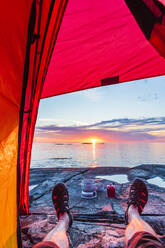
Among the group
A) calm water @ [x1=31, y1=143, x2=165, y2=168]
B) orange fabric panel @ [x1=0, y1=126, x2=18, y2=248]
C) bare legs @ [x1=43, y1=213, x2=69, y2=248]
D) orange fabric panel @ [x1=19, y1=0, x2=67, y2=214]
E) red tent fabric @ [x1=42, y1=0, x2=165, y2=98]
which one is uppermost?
red tent fabric @ [x1=42, y1=0, x2=165, y2=98]

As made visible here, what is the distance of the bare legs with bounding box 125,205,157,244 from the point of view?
1.22m

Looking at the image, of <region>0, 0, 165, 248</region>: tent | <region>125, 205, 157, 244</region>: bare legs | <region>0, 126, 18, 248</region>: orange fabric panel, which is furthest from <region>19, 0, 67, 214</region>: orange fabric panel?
<region>125, 205, 157, 244</region>: bare legs

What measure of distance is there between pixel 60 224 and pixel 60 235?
233mm

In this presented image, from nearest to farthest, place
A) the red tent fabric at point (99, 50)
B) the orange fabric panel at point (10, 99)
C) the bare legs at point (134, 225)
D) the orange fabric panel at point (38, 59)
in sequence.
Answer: the orange fabric panel at point (10, 99) < the orange fabric panel at point (38, 59) < the bare legs at point (134, 225) < the red tent fabric at point (99, 50)

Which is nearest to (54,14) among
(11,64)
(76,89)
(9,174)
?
(11,64)

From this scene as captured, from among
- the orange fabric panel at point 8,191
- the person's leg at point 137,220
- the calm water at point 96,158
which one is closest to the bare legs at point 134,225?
the person's leg at point 137,220

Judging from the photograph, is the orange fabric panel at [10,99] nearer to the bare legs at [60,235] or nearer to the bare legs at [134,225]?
the bare legs at [60,235]

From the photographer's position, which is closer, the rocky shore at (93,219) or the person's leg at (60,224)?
the person's leg at (60,224)

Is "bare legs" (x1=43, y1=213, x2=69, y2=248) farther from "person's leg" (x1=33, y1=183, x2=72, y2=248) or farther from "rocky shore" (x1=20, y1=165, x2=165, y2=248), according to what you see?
"rocky shore" (x1=20, y1=165, x2=165, y2=248)

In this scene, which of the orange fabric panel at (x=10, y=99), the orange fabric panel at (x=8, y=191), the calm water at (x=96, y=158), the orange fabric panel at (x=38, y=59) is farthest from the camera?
the calm water at (x=96, y=158)

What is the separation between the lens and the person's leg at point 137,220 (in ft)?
3.38

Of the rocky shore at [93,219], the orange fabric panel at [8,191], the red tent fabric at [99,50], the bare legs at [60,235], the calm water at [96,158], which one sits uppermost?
the red tent fabric at [99,50]

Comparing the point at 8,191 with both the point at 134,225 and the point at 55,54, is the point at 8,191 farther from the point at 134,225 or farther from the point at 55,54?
the point at 55,54

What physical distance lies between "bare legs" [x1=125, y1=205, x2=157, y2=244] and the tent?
0.94 m
